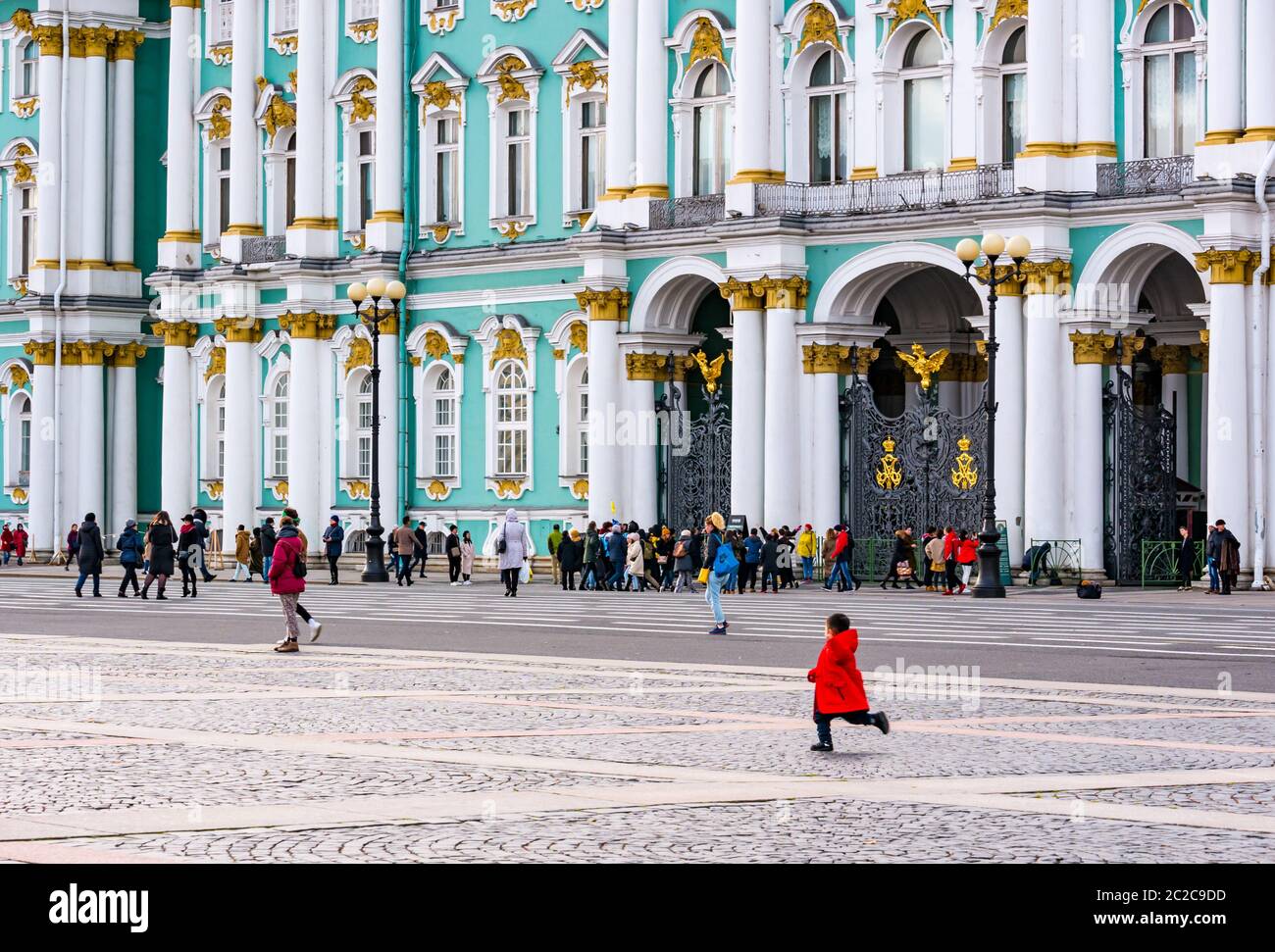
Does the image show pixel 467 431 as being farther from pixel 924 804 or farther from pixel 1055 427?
pixel 924 804

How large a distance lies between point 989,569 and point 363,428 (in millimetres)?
21528

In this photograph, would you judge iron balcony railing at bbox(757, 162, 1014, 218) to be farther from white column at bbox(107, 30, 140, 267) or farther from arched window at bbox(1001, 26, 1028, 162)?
white column at bbox(107, 30, 140, 267)

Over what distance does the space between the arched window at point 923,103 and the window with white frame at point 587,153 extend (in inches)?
304

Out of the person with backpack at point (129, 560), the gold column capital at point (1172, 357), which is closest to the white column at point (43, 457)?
the person with backpack at point (129, 560)

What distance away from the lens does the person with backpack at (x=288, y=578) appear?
1078 inches

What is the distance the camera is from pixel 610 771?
50.1ft

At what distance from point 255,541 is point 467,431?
627 centimetres

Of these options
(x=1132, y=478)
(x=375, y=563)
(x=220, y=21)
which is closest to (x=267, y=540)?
(x=375, y=563)

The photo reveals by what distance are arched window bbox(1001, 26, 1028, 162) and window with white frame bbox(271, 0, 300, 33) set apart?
64.9ft

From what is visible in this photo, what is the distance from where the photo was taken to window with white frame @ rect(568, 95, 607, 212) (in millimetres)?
55000

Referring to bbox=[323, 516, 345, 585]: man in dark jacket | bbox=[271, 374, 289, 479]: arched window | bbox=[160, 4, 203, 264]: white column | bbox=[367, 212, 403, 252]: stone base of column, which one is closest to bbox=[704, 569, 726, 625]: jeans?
bbox=[323, 516, 345, 585]: man in dark jacket

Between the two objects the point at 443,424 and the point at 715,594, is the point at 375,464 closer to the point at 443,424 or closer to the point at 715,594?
the point at 443,424
